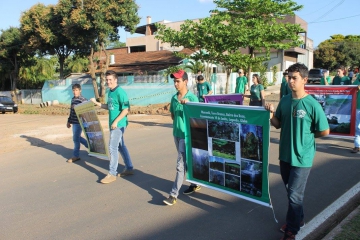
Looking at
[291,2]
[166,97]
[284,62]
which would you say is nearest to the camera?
[291,2]

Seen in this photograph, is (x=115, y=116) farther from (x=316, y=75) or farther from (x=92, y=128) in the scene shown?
(x=316, y=75)

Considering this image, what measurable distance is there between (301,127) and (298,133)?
0.23 feet

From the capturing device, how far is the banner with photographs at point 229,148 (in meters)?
3.89

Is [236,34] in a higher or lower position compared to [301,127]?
higher

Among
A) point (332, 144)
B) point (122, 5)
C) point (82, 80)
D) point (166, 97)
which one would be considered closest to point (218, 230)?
point (332, 144)

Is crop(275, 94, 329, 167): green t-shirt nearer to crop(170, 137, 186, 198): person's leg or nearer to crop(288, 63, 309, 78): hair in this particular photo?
crop(288, 63, 309, 78): hair

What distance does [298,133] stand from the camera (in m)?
3.43

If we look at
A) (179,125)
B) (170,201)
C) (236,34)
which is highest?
(236,34)

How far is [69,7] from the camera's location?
2367 cm

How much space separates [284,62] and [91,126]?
128 feet

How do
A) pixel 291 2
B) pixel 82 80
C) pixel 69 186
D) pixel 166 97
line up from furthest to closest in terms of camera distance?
pixel 82 80 < pixel 166 97 < pixel 291 2 < pixel 69 186

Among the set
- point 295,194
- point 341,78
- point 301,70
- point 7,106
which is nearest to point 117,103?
point 301,70

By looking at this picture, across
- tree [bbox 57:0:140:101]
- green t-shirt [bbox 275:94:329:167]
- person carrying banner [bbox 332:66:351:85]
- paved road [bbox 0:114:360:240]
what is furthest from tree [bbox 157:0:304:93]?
green t-shirt [bbox 275:94:329:167]

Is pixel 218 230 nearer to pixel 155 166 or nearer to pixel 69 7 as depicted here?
pixel 155 166
